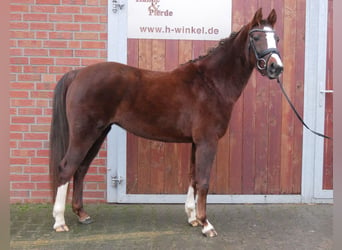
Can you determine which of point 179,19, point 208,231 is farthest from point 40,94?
point 208,231

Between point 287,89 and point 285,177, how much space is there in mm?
1032

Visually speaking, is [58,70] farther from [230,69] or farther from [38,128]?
[230,69]

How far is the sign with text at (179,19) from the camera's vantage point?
14.3ft

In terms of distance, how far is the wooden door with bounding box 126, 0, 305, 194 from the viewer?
442cm

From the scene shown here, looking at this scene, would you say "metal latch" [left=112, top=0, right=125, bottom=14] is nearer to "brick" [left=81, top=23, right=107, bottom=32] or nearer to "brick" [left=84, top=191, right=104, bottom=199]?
"brick" [left=81, top=23, right=107, bottom=32]

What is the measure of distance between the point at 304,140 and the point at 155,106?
196 centimetres

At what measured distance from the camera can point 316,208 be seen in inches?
175

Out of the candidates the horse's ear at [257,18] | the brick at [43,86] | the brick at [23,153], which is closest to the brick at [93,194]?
the brick at [23,153]

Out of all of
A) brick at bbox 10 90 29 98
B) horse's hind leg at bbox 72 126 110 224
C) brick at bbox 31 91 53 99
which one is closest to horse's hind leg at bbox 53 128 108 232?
horse's hind leg at bbox 72 126 110 224

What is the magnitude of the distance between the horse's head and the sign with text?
1.01m

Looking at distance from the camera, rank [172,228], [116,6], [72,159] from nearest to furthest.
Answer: [72,159]
[172,228]
[116,6]

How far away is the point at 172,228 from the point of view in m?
3.80

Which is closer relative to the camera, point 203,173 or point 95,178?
point 203,173

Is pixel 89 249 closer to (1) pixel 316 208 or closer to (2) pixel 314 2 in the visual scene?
(1) pixel 316 208
